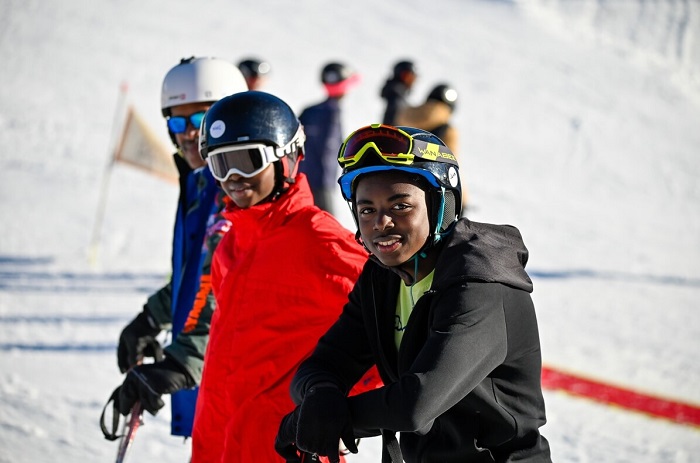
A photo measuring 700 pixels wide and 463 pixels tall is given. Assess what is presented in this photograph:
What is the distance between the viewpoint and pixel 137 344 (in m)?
3.58

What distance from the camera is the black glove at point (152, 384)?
115 inches

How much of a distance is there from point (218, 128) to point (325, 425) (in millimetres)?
1478

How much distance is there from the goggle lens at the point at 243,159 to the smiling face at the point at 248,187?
→ 22 millimetres

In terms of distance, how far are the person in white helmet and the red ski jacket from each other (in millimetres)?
313

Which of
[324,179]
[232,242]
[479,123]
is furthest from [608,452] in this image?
[479,123]

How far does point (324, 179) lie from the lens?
8.27 metres

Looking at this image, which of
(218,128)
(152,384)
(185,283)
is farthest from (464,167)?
(152,384)

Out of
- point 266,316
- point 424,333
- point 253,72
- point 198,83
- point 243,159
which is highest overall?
point 253,72

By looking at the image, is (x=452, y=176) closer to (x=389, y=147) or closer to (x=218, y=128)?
(x=389, y=147)

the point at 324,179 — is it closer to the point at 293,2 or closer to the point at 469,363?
the point at 469,363

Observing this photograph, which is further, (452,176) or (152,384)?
(152,384)

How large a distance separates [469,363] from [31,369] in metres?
4.96

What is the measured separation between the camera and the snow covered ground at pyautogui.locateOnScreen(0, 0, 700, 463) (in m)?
5.75

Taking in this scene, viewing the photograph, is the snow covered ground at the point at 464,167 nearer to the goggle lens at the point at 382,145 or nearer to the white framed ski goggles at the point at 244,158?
the white framed ski goggles at the point at 244,158
